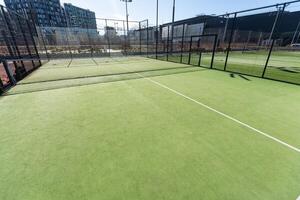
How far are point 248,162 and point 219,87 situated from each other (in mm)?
4346

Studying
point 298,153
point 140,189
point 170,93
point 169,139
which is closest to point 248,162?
point 298,153

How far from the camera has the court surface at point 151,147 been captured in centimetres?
183

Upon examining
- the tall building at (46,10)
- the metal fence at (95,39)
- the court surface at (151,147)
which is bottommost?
the court surface at (151,147)

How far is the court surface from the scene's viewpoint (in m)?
1.83

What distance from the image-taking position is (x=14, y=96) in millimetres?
5230

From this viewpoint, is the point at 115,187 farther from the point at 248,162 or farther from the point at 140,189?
the point at 248,162

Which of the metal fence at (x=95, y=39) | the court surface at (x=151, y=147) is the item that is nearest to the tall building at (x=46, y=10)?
the metal fence at (x=95, y=39)

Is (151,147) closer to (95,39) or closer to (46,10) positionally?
(95,39)

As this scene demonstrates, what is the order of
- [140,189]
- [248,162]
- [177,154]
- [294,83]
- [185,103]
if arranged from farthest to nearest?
1. [294,83]
2. [185,103]
3. [177,154]
4. [248,162]
5. [140,189]

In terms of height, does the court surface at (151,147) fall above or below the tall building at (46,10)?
below

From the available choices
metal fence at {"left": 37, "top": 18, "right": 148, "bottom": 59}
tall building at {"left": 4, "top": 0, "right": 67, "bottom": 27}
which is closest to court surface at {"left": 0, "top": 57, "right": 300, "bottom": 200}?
metal fence at {"left": 37, "top": 18, "right": 148, "bottom": 59}

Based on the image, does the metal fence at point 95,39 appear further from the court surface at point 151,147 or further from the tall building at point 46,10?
the tall building at point 46,10

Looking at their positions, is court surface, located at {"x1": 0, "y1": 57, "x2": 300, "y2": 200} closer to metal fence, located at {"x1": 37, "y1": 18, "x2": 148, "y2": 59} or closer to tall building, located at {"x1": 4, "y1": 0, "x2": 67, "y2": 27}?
metal fence, located at {"x1": 37, "y1": 18, "x2": 148, "y2": 59}

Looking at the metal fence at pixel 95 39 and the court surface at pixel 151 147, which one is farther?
the metal fence at pixel 95 39
